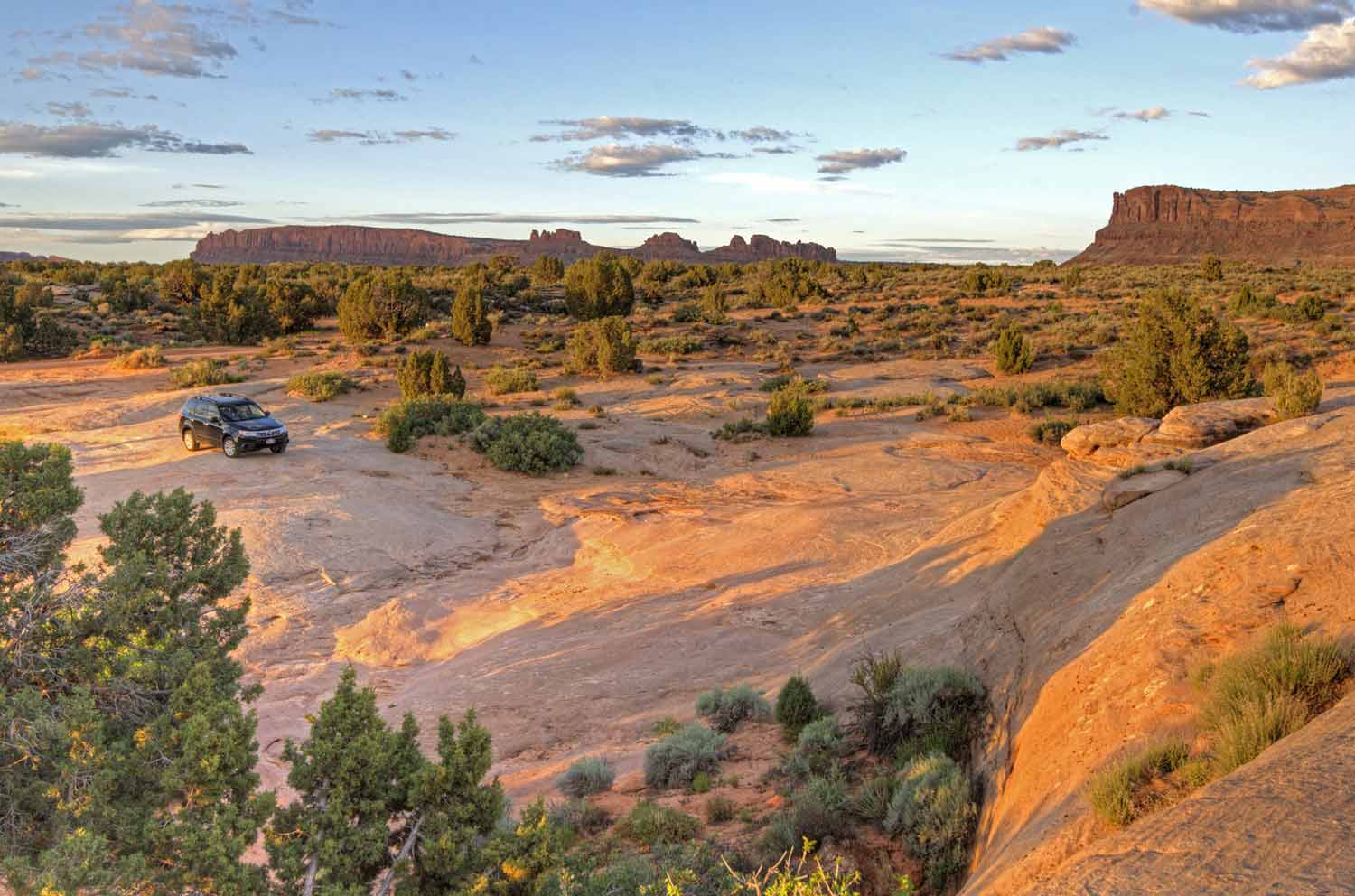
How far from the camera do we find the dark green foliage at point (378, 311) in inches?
1550

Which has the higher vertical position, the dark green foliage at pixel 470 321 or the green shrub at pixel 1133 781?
the dark green foliage at pixel 470 321

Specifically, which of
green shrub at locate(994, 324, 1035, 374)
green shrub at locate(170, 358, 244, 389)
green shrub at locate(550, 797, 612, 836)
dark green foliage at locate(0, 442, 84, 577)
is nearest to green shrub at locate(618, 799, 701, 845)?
green shrub at locate(550, 797, 612, 836)

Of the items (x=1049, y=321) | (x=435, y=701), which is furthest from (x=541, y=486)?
(x=1049, y=321)

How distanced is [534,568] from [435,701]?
5.19 m

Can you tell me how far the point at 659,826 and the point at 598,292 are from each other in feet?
134

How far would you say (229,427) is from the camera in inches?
821

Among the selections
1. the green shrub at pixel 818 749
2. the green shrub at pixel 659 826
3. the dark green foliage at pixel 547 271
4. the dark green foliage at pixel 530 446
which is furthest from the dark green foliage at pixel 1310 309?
the dark green foliage at pixel 547 271

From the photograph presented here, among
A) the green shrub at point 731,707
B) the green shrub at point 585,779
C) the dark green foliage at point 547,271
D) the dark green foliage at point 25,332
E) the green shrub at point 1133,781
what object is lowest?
the green shrub at point 585,779

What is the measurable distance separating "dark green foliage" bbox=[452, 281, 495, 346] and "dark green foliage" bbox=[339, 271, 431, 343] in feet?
9.65

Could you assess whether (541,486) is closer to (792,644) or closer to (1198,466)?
(792,644)

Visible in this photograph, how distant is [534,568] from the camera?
617 inches

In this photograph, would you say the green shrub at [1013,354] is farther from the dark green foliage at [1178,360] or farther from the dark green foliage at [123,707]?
the dark green foliage at [123,707]

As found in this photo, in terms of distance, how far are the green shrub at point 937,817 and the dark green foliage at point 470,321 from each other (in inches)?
1362

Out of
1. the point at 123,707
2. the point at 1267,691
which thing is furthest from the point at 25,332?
the point at 1267,691
